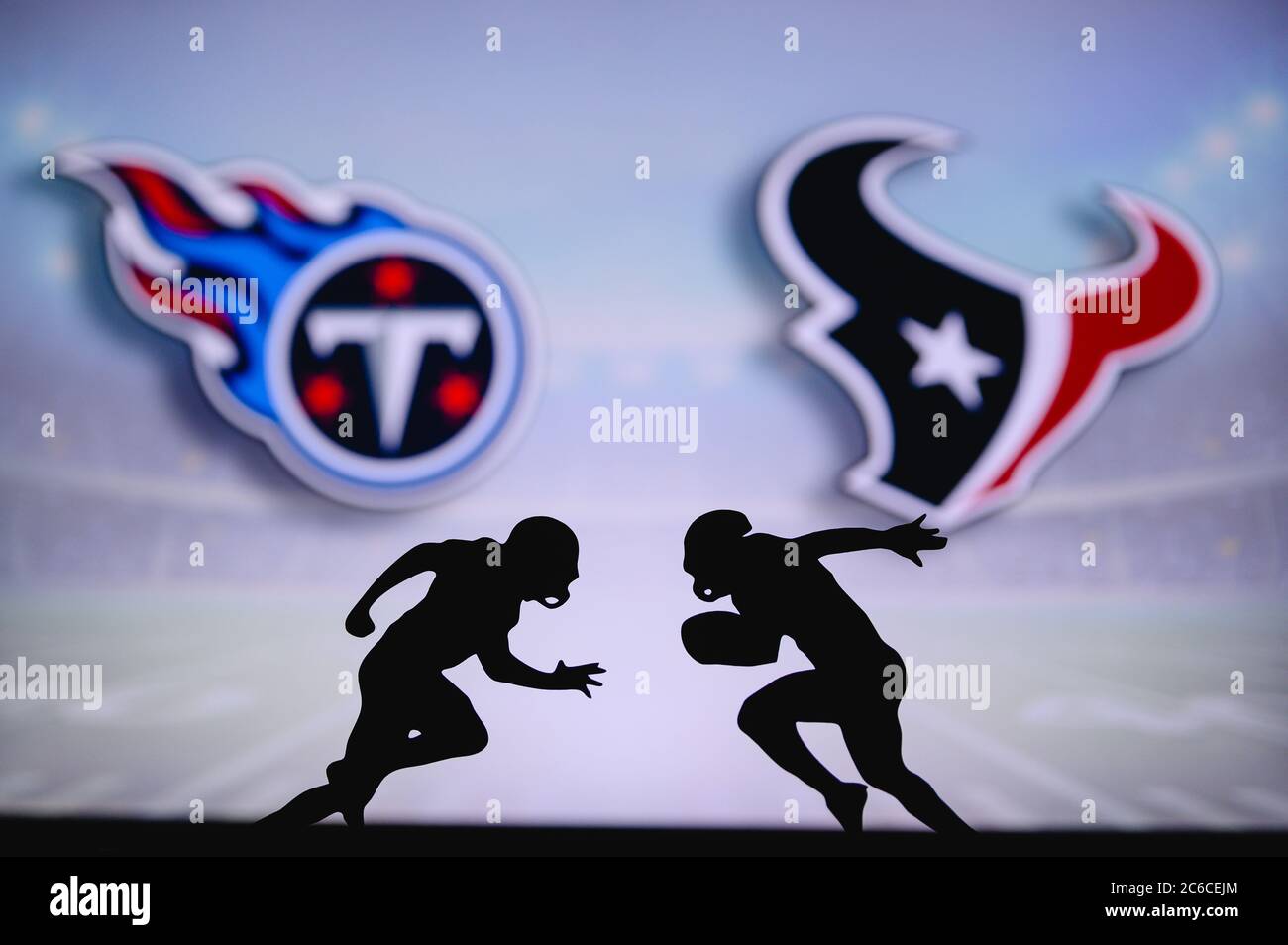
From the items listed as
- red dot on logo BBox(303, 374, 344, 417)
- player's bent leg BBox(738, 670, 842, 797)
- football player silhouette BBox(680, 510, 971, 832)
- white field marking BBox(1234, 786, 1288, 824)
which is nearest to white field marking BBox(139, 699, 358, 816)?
red dot on logo BBox(303, 374, 344, 417)

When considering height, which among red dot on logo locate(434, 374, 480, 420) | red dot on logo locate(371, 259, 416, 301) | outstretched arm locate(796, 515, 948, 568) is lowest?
outstretched arm locate(796, 515, 948, 568)

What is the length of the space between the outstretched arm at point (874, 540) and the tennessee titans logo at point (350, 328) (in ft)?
3.04

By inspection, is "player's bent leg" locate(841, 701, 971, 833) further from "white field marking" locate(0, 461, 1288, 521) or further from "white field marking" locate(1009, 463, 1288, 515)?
"white field marking" locate(1009, 463, 1288, 515)

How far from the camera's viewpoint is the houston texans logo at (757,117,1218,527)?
107 inches

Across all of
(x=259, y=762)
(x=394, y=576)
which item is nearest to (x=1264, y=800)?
(x=394, y=576)

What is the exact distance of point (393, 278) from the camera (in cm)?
276

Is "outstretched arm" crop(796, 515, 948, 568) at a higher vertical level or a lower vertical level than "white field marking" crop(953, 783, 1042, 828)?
higher

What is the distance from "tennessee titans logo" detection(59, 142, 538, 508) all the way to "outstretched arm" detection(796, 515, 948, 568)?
3.04 feet

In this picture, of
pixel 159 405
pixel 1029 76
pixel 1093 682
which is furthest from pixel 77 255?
pixel 1093 682

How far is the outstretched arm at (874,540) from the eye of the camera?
2.72 metres

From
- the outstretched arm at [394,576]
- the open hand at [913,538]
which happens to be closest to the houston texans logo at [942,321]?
the open hand at [913,538]

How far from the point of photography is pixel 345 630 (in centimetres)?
275

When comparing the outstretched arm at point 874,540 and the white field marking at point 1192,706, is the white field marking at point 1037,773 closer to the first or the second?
the white field marking at point 1192,706

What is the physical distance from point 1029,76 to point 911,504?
50.8 inches
